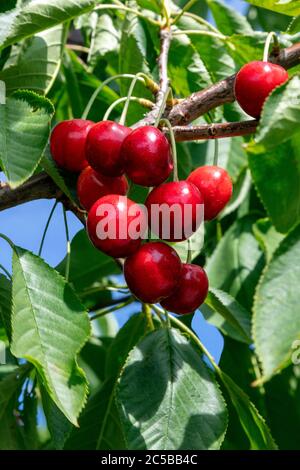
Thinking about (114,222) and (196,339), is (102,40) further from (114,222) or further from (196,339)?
(114,222)

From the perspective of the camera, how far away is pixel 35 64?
1.88 metres

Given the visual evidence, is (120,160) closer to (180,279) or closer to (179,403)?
(180,279)

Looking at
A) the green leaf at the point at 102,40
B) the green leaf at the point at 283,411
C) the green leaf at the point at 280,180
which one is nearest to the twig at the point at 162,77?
the green leaf at the point at 280,180

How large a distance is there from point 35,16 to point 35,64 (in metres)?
0.44

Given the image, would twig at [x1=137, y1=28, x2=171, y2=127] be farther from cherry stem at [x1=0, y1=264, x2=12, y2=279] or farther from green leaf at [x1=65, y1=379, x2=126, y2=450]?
green leaf at [x1=65, y1=379, x2=126, y2=450]

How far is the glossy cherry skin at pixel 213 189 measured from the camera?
1.35 m

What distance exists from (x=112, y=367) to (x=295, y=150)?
996 millimetres

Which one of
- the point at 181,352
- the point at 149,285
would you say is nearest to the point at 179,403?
the point at 181,352

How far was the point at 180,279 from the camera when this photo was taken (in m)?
1.34

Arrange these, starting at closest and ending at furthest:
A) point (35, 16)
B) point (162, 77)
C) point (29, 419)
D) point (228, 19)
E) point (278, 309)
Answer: point (278, 309), point (35, 16), point (162, 77), point (29, 419), point (228, 19)

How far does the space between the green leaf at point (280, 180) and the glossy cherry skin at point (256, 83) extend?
6.7 inches

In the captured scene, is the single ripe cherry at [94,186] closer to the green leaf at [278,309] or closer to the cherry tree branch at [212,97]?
the cherry tree branch at [212,97]

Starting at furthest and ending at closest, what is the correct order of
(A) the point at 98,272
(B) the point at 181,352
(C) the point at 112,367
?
(A) the point at 98,272 < (C) the point at 112,367 < (B) the point at 181,352

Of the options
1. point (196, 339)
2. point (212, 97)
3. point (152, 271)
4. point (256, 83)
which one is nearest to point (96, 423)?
point (196, 339)
